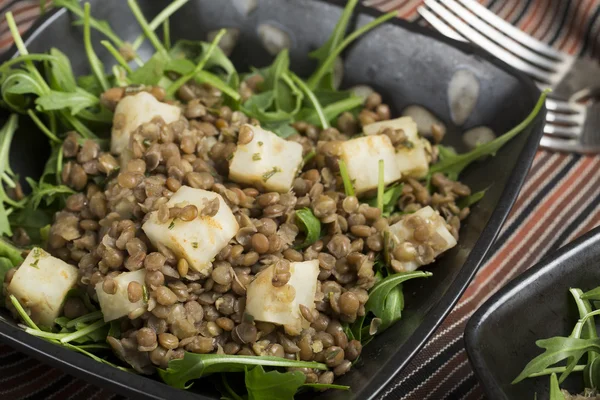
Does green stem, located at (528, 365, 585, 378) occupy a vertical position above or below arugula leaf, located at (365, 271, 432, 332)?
below

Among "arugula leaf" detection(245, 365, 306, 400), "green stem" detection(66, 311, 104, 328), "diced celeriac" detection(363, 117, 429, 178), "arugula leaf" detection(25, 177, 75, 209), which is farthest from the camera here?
"diced celeriac" detection(363, 117, 429, 178)

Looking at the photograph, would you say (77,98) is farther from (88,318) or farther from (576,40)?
(576,40)

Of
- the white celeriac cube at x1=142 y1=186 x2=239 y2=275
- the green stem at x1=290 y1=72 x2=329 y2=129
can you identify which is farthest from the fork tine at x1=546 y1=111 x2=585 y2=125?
the white celeriac cube at x1=142 y1=186 x2=239 y2=275

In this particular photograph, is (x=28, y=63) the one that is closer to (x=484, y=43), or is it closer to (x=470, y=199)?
(x=470, y=199)

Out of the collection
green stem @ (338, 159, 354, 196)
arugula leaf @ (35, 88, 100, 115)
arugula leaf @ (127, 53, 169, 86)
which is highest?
arugula leaf @ (127, 53, 169, 86)

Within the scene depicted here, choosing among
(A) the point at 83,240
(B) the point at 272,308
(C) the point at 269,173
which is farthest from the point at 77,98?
(B) the point at 272,308

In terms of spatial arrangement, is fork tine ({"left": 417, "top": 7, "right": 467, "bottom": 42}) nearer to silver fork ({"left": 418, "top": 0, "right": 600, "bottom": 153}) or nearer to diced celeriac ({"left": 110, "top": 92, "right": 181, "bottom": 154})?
silver fork ({"left": 418, "top": 0, "right": 600, "bottom": 153})

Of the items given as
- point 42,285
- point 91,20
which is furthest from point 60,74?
point 42,285
